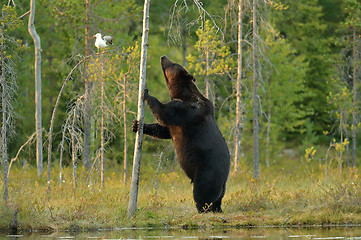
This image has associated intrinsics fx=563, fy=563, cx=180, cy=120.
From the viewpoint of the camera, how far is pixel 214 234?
351 inches

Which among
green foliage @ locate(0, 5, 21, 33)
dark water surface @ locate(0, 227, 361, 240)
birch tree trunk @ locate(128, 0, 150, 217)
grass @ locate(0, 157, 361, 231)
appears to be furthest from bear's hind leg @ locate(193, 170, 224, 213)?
green foliage @ locate(0, 5, 21, 33)

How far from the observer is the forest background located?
1428 centimetres

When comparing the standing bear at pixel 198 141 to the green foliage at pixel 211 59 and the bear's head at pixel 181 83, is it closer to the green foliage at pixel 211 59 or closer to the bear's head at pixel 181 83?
the bear's head at pixel 181 83

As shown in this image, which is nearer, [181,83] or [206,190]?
[206,190]

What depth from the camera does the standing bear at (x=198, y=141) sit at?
10.1 meters

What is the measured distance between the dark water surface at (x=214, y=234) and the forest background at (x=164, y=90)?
89 cm

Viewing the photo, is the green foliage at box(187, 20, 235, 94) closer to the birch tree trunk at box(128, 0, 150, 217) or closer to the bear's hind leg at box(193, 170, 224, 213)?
the birch tree trunk at box(128, 0, 150, 217)

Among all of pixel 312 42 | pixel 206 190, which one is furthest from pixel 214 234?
pixel 312 42

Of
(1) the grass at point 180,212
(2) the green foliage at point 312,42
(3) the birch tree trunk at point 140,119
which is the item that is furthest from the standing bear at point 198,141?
(2) the green foliage at point 312,42

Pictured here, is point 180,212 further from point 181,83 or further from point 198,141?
point 181,83

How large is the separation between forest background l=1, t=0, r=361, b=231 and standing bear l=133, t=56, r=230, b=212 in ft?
3.42

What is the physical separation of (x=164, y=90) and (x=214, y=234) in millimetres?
30915

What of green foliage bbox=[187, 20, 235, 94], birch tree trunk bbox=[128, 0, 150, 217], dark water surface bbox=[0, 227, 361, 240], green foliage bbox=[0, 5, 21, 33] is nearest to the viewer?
dark water surface bbox=[0, 227, 361, 240]

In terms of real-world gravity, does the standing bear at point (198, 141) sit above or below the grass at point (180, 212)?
above
